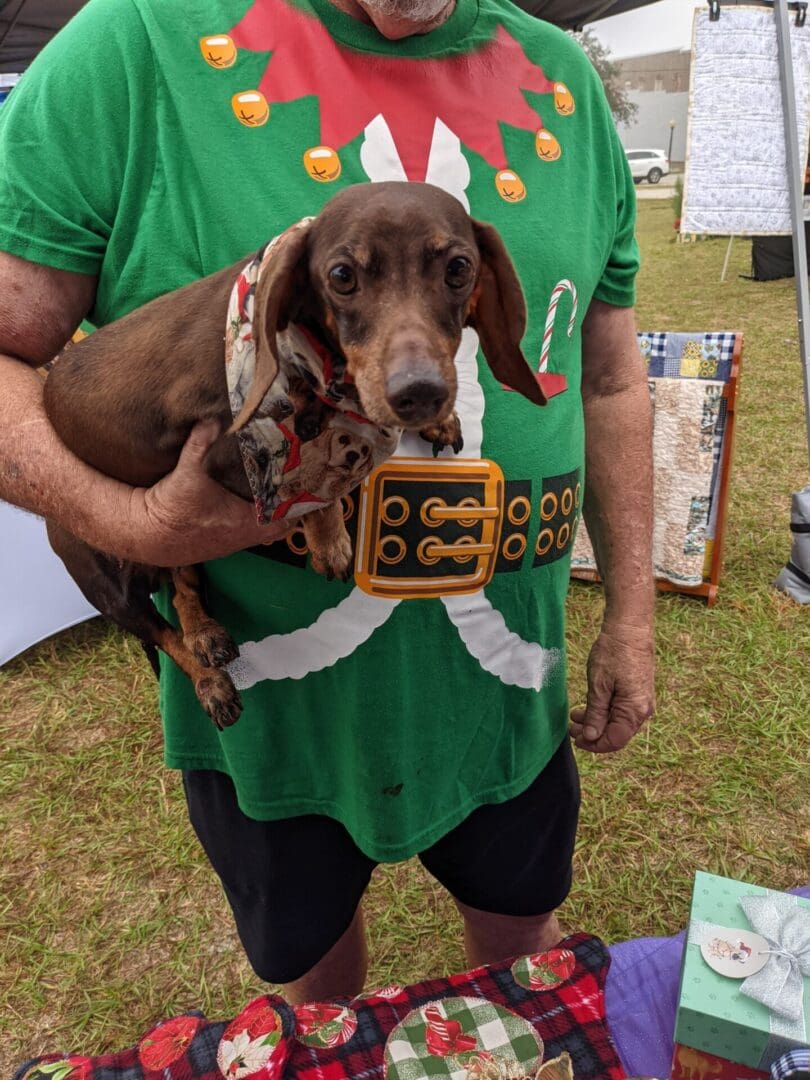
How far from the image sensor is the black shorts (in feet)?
4.68

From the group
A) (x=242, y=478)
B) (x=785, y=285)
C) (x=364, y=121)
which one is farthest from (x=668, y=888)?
(x=785, y=285)

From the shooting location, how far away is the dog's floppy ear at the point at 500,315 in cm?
113

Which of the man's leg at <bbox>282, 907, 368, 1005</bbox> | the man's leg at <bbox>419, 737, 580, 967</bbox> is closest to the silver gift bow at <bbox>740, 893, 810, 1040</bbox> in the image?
the man's leg at <bbox>419, 737, 580, 967</bbox>

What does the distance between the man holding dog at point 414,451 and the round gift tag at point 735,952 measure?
15.7 inches

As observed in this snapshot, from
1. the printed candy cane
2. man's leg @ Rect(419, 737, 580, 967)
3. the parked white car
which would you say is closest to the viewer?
the printed candy cane

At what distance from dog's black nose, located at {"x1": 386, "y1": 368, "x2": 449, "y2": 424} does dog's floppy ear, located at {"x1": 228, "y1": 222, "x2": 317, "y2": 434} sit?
146 mm

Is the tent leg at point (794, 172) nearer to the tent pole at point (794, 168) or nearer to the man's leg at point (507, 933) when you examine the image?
the tent pole at point (794, 168)

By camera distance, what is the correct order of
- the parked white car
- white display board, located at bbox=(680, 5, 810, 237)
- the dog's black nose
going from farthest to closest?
the parked white car
white display board, located at bbox=(680, 5, 810, 237)
the dog's black nose

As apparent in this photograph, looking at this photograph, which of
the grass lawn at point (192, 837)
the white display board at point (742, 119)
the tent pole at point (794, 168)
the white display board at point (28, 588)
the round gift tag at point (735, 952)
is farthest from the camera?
the white display board at point (28, 588)

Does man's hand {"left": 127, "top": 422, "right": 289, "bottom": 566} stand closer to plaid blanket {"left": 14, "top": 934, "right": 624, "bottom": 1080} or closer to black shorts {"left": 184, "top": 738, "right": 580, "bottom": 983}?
black shorts {"left": 184, "top": 738, "right": 580, "bottom": 983}

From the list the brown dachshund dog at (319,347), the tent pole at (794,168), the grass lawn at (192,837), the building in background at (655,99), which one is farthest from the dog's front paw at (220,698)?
the building in background at (655,99)

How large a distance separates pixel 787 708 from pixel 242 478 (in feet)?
9.04

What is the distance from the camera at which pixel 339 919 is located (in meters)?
1.51

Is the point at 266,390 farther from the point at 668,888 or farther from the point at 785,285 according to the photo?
the point at 785,285
